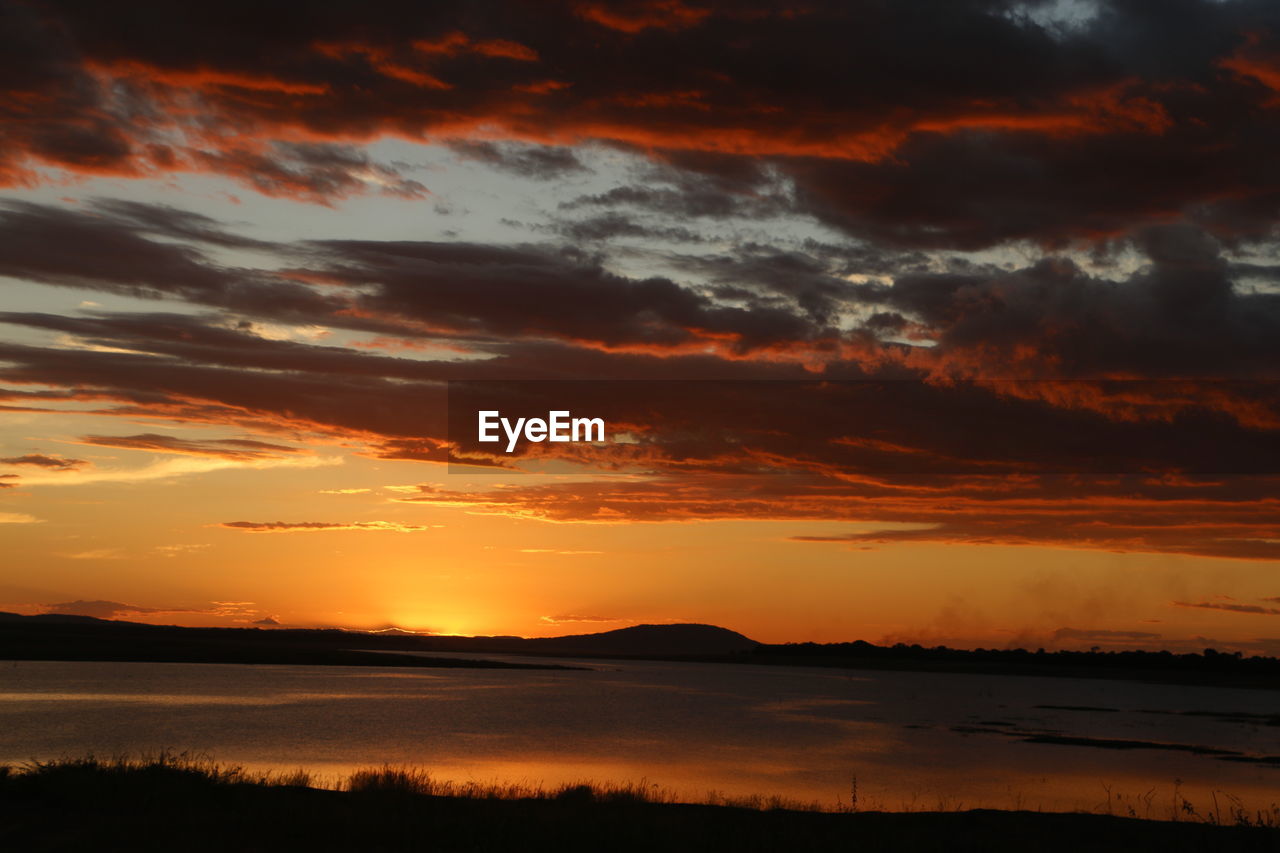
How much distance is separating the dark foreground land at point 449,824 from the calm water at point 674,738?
774 cm

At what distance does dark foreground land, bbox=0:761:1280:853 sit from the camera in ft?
64.4

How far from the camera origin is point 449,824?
21.2m

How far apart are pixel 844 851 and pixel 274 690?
8098cm

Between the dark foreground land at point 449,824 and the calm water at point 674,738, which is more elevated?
the dark foreground land at point 449,824

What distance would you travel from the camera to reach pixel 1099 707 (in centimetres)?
10594

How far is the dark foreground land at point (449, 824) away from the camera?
19625mm

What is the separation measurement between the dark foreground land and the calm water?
7.74 metres

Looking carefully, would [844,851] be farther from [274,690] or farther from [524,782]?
[274,690]

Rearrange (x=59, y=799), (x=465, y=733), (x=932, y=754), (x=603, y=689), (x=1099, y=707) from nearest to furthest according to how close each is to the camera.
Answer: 1. (x=59, y=799)
2. (x=932, y=754)
3. (x=465, y=733)
4. (x=1099, y=707)
5. (x=603, y=689)

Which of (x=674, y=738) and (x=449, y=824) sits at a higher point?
(x=449, y=824)

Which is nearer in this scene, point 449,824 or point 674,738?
point 449,824

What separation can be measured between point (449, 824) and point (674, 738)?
39.1 m

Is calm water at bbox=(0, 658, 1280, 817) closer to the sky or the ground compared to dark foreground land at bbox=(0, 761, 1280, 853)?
closer to the ground

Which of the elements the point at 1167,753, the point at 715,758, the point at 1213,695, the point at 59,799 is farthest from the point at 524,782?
the point at 1213,695
